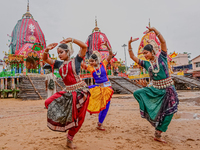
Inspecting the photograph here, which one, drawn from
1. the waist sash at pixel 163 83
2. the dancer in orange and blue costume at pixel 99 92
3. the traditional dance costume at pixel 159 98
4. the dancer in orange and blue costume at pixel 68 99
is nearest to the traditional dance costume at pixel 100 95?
the dancer in orange and blue costume at pixel 99 92

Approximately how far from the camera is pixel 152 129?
142 inches

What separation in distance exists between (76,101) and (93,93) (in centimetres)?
129

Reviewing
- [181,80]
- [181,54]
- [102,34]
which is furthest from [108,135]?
[181,54]

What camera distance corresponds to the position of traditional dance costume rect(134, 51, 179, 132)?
2.80 meters

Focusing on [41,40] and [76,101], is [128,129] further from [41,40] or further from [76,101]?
[41,40]

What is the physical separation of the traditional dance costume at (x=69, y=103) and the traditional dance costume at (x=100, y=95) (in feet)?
3.57

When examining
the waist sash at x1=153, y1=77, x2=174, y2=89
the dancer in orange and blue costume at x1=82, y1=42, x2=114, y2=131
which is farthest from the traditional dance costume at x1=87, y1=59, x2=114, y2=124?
the waist sash at x1=153, y1=77, x2=174, y2=89

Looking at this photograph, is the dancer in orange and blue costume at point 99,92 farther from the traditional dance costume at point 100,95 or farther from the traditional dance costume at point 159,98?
the traditional dance costume at point 159,98

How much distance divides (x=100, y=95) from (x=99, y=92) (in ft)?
0.25

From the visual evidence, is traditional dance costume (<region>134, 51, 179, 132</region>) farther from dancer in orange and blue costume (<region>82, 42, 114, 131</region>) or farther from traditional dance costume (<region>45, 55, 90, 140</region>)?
traditional dance costume (<region>45, 55, 90, 140</region>)

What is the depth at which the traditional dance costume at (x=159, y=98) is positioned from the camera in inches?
110

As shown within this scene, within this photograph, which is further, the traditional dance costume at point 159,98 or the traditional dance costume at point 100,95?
the traditional dance costume at point 100,95

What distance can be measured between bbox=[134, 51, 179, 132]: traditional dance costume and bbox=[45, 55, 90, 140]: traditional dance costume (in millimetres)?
1131

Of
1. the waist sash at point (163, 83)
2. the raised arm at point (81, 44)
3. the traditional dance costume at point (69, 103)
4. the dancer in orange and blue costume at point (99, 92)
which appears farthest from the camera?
the dancer in orange and blue costume at point (99, 92)
